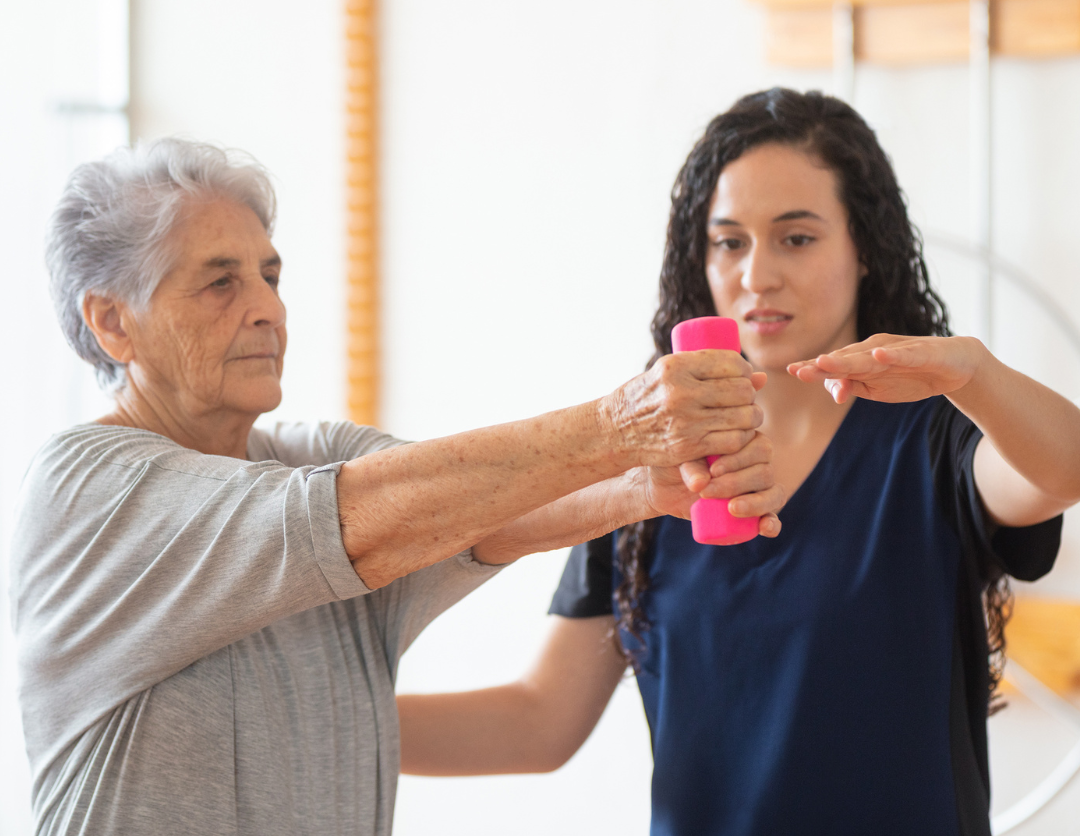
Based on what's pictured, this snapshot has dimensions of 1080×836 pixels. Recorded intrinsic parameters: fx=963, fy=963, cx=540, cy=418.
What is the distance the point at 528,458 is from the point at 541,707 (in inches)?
29.1

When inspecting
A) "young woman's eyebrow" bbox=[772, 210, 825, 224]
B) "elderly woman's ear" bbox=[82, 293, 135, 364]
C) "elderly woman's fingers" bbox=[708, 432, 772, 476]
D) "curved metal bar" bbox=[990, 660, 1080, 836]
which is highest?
"young woman's eyebrow" bbox=[772, 210, 825, 224]

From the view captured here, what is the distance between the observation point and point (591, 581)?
1578 mm

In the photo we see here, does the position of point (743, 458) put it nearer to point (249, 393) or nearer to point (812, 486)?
point (812, 486)

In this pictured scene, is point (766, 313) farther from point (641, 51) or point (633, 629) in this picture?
point (641, 51)

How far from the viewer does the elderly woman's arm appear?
40.2 inches

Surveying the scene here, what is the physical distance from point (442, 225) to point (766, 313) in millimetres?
1744

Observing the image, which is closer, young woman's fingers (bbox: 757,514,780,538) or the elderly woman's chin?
young woman's fingers (bbox: 757,514,780,538)

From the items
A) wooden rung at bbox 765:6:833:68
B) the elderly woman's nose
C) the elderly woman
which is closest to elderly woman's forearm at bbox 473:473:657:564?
the elderly woman

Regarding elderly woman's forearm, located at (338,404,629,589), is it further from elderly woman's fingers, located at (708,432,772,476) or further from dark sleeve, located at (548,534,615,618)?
dark sleeve, located at (548,534,615,618)

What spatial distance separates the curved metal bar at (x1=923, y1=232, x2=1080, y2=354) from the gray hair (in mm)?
1825

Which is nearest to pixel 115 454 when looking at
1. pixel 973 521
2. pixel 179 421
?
pixel 179 421

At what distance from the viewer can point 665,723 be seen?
4.72 ft

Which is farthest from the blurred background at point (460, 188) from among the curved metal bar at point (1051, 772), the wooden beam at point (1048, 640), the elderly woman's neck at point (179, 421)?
the elderly woman's neck at point (179, 421)

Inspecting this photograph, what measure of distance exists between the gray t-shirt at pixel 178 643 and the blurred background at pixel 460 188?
1580mm
